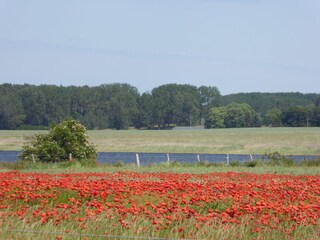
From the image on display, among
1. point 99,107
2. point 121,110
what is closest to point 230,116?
point 121,110

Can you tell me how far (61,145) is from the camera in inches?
1732

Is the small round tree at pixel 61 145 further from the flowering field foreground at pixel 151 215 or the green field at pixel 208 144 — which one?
the green field at pixel 208 144

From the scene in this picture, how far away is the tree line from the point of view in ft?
518

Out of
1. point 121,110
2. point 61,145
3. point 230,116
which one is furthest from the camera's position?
point 230,116

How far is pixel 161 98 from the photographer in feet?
575

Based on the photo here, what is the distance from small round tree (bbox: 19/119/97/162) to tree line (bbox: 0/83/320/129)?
4137 inches

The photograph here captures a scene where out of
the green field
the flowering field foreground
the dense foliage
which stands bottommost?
the green field

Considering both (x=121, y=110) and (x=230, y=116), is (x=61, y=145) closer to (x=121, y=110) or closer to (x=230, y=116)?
(x=121, y=110)

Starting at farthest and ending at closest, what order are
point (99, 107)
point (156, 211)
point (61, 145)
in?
point (99, 107), point (61, 145), point (156, 211)

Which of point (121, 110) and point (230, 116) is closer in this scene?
point (121, 110)

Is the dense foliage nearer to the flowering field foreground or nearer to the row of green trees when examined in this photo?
the row of green trees

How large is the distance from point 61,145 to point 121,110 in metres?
122

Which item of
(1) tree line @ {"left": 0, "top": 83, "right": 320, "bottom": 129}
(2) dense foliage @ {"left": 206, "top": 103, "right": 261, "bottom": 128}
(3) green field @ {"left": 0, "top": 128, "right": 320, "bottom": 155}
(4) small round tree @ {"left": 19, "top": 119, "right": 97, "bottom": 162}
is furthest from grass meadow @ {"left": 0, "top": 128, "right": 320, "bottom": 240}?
(2) dense foliage @ {"left": 206, "top": 103, "right": 261, "bottom": 128}

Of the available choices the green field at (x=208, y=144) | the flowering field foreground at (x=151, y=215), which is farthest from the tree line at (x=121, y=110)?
the flowering field foreground at (x=151, y=215)
